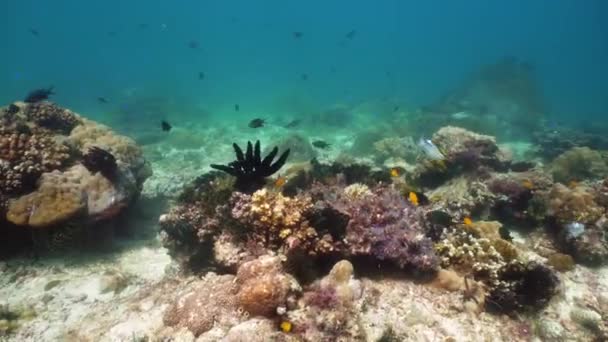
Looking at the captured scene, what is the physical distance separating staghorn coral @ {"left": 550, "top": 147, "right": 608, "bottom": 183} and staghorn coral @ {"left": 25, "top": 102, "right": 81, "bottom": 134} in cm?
1546

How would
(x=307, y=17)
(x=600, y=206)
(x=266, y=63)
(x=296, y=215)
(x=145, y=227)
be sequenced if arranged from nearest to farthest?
(x=296, y=215)
(x=600, y=206)
(x=145, y=227)
(x=266, y=63)
(x=307, y=17)

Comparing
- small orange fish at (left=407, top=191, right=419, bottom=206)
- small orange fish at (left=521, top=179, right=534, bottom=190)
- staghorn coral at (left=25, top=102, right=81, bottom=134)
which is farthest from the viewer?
staghorn coral at (left=25, top=102, right=81, bottom=134)

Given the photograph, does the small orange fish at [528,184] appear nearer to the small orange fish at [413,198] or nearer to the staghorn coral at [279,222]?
the small orange fish at [413,198]

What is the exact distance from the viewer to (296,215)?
16.6 ft

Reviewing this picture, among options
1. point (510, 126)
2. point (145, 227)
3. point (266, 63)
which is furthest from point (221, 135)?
point (266, 63)

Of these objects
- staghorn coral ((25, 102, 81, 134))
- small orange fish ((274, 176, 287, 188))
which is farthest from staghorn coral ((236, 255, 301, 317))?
staghorn coral ((25, 102, 81, 134))

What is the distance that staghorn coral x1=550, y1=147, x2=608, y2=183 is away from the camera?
13.0m

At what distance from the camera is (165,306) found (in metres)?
5.16

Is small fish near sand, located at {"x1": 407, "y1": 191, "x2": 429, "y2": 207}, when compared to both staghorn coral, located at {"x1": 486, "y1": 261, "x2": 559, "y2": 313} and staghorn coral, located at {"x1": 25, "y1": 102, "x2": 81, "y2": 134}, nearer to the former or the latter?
staghorn coral, located at {"x1": 486, "y1": 261, "x2": 559, "y2": 313}

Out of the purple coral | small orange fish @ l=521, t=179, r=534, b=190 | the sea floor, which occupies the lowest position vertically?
the sea floor

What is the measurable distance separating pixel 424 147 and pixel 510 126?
2035 centimetres

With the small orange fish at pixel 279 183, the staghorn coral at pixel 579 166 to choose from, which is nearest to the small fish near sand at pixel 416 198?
the small orange fish at pixel 279 183

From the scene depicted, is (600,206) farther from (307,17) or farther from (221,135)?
(307,17)

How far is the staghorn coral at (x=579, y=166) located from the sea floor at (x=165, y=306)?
7570 mm
